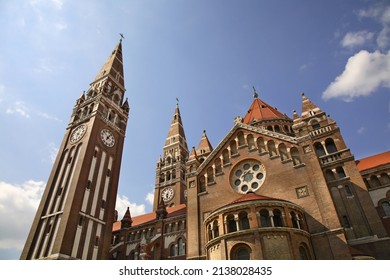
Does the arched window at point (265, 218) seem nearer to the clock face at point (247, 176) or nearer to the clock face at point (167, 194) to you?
the clock face at point (247, 176)

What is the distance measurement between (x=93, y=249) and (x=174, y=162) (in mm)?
28406

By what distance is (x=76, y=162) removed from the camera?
118ft

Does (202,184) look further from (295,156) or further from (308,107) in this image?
Answer: (308,107)

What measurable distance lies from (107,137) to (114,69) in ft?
57.8

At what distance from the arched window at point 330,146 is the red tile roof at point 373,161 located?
434 centimetres

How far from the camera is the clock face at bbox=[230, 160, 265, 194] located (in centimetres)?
2477

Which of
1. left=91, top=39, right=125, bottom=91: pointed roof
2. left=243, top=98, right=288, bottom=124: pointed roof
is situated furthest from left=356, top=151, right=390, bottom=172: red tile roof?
left=91, top=39, right=125, bottom=91: pointed roof

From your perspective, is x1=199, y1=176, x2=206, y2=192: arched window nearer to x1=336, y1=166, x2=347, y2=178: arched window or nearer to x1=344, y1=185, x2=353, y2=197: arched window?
x1=336, y1=166, x2=347, y2=178: arched window

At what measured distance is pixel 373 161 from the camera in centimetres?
2742

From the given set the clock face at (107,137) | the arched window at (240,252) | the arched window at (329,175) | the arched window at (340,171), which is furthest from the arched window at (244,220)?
the clock face at (107,137)

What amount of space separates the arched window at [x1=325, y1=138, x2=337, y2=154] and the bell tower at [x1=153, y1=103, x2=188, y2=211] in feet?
102

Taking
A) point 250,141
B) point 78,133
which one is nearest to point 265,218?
point 250,141

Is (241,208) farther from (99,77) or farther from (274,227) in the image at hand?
(99,77)
